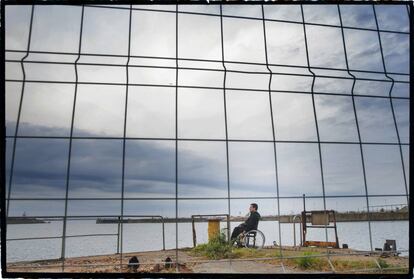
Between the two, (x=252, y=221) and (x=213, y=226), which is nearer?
(x=252, y=221)

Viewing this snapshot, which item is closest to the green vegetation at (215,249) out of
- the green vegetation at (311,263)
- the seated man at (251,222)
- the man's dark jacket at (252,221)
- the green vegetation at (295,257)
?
the green vegetation at (295,257)

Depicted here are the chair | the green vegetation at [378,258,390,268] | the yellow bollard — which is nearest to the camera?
the green vegetation at [378,258,390,268]

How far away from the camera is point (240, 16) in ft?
27.8

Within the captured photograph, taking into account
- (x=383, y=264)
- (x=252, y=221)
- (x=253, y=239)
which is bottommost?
(x=383, y=264)

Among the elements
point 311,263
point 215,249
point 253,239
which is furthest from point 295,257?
point 215,249

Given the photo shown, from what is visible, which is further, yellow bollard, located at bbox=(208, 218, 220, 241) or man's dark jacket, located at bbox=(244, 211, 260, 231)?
yellow bollard, located at bbox=(208, 218, 220, 241)

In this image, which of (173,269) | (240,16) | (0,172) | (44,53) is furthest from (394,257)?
(44,53)

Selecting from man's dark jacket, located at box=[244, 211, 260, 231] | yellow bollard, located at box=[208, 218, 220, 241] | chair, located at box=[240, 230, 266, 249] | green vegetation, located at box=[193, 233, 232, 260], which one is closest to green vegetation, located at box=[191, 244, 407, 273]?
green vegetation, located at box=[193, 233, 232, 260]

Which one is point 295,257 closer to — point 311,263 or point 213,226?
point 311,263

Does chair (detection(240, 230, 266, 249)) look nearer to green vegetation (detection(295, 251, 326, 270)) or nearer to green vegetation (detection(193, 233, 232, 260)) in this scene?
green vegetation (detection(193, 233, 232, 260))

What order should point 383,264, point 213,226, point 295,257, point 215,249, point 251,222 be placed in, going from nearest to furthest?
1. point 295,257
2. point 383,264
3. point 251,222
4. point 215,249
5. point 213,226

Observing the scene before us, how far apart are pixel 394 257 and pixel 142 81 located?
711 cm

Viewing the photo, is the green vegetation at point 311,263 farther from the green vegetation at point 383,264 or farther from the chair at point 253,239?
the chair at point 253,239

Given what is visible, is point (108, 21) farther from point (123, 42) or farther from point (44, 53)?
point (44, 53)
